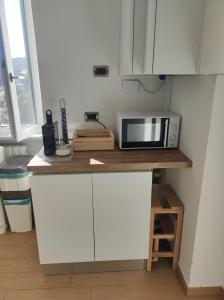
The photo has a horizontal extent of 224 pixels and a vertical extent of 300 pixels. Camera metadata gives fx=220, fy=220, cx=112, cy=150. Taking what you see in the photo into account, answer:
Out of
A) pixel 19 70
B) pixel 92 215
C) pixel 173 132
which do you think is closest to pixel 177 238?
pixel 92 215

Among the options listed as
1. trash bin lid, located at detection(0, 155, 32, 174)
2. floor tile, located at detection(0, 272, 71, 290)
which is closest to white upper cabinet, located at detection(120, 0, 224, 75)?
trash bin lid, located at detection(0, 155, 32, 174)

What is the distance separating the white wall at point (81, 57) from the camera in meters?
1.53

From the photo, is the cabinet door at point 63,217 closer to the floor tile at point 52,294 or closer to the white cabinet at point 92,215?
the white cabinet at point 92,215

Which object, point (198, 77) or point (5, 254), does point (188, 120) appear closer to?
point (198, 77)

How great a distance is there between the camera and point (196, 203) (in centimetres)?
128

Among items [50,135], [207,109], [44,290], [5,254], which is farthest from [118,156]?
[5,254]

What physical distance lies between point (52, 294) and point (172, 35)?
172 cm

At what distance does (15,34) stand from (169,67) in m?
1.30

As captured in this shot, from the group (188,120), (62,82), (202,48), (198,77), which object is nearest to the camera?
(202,48)

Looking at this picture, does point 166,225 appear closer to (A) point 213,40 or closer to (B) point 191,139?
(B) point 191,139

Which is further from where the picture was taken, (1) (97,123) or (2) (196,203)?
(1) (97,123)

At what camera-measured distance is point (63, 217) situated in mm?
1403

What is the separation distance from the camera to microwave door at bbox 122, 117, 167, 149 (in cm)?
146

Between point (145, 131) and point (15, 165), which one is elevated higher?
point (145, 131)
